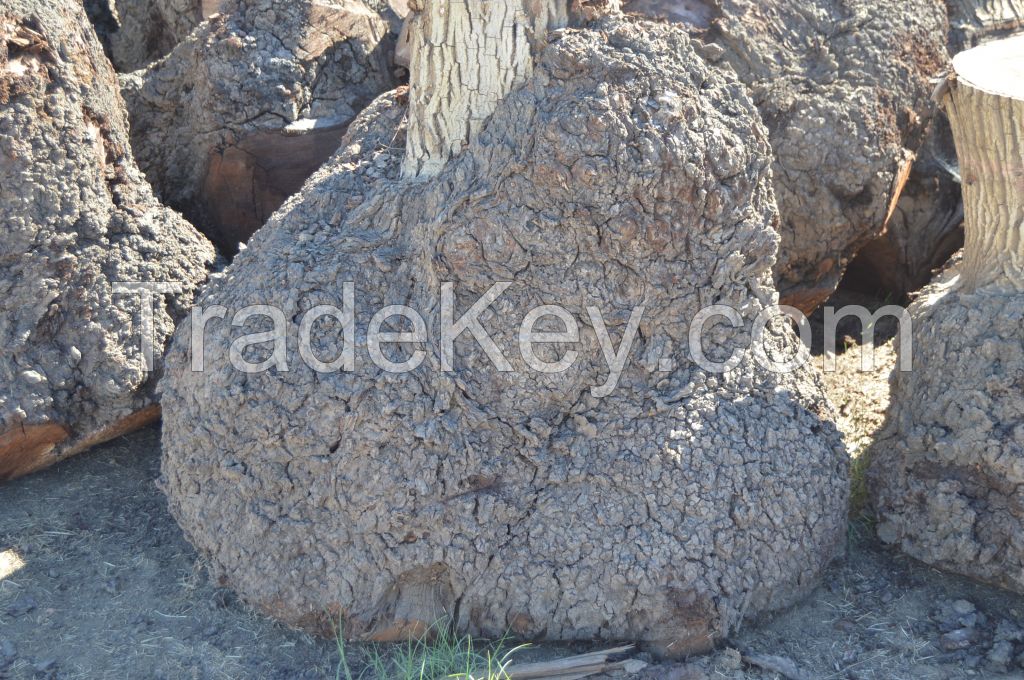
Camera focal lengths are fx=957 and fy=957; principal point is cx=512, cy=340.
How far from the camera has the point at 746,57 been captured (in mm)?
3477

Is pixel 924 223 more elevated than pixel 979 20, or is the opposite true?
pixel 979 20

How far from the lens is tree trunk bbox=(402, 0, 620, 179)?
8.30 ft

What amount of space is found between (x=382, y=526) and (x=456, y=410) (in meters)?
0.36

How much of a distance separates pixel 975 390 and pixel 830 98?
4.30 feet

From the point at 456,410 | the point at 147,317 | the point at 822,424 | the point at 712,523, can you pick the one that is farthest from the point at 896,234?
the point at 147,317

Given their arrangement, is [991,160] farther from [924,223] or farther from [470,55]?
[470,55]

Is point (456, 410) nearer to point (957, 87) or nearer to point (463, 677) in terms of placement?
point (463, 677)

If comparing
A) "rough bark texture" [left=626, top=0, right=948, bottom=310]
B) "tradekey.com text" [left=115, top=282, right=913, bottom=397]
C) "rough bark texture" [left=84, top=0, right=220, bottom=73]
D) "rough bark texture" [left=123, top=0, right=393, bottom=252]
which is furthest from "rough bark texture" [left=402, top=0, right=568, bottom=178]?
"rough bark texture" [left=84, top=0, right=220, bottom=73]

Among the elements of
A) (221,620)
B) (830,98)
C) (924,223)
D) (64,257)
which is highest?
(830,98)

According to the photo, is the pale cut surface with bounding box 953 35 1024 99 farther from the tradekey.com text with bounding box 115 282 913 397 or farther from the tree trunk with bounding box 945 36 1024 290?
the tradekey.com text with bounding box 115 282 913 397

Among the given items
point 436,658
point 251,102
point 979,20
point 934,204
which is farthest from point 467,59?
point 979,20

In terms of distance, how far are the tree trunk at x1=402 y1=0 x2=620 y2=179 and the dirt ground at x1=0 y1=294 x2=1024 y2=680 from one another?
141cm

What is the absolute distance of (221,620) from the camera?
2.66m

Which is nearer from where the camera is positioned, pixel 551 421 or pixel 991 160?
pixel 551 421
